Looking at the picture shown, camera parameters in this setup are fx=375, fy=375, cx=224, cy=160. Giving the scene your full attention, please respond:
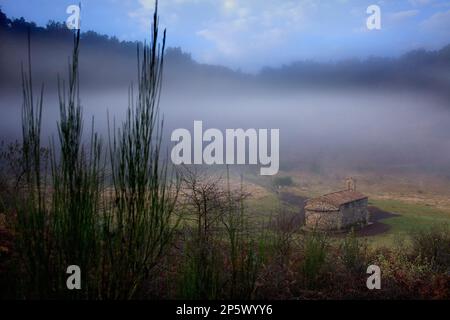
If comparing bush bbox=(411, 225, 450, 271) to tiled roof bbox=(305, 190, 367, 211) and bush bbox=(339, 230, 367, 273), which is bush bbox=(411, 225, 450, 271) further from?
bush bbox=(339, 230, 367, 273)

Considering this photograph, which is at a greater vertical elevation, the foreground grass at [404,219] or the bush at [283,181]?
the bush at [283,181]

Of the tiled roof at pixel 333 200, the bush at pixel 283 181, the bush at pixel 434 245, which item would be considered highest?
the bush at pixel 283 181

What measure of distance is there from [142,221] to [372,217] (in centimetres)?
400

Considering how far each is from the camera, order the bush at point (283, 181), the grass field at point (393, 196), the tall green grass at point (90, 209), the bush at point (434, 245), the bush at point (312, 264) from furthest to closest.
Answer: the bush at point (283, 181), the grass field at point (393, 196), the bush at point (434, 245), the bush at point (312, 264), the tall green grass at point (90, 209)

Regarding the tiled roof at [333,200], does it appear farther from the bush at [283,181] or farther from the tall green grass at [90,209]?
the tall green grass at [90,209]

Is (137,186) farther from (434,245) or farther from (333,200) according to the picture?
(434,245)

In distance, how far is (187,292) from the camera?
2641 mm

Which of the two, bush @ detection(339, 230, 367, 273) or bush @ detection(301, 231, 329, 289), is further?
bush @ detection(339, 230, 367, 273)

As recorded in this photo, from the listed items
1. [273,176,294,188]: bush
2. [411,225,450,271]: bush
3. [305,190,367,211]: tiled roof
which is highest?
[273,176,294,188]: bush

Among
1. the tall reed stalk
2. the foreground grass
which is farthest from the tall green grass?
the foreground grass

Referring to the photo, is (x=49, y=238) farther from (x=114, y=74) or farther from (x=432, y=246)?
(x=432, y=246)

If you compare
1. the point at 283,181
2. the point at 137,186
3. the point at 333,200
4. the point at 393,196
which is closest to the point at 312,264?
the point at 333,200

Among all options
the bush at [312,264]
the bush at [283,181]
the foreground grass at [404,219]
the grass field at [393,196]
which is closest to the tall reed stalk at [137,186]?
the bush at [312,264]

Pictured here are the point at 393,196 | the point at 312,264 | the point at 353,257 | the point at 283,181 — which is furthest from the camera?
the point at 393,196
